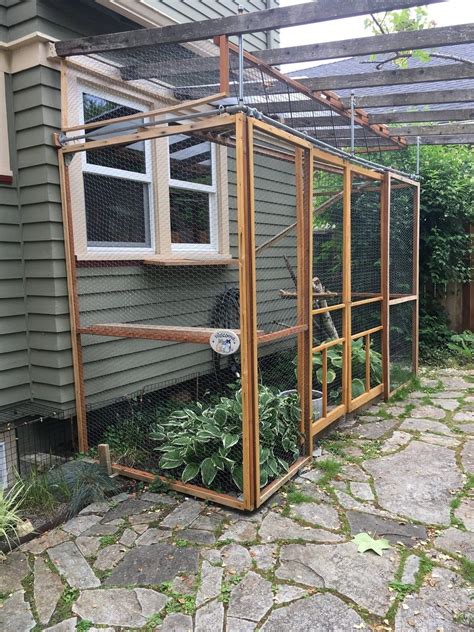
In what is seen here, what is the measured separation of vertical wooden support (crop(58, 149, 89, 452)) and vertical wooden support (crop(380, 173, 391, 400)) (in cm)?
281

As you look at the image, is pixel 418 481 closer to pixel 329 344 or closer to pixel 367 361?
Result: pixel 329 344

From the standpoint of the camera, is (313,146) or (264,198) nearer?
(313,146)

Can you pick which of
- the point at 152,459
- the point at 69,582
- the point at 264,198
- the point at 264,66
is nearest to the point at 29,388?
the point at 152,459

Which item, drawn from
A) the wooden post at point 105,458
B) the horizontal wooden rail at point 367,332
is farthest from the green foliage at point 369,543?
the horizontal wooden rail at point 367,332

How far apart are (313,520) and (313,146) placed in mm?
2372

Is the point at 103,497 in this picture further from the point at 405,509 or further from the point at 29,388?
the point at 405,509

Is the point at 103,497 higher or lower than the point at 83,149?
lower

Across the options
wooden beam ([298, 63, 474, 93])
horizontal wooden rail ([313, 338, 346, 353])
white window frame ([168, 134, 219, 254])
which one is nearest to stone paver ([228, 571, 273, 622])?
horizontal wooden rail ([313, 338, 346, 353])

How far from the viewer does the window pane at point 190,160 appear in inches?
173

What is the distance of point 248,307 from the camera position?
268cm

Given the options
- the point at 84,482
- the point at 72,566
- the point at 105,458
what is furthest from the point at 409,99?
the point at 72,566

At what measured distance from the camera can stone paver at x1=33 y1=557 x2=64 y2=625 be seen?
2053 millimetres

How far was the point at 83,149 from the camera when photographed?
3.20 m

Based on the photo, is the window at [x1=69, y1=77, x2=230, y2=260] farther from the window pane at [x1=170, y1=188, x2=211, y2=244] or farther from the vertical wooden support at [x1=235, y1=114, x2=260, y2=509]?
the vertical wooden support at [x1=235, y1=114, x2=260, y2=509]
